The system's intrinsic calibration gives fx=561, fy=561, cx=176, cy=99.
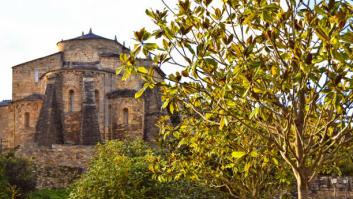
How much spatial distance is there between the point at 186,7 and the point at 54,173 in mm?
24887

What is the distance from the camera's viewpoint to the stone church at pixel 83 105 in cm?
4212

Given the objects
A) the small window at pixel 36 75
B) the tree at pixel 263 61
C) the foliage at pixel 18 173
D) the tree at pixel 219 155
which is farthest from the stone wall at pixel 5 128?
the tree at pixel 263 61

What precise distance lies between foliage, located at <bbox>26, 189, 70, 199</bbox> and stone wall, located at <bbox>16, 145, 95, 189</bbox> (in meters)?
1.19

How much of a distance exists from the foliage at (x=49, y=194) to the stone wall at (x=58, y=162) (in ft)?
3.91

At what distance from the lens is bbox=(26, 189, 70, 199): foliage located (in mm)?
26922

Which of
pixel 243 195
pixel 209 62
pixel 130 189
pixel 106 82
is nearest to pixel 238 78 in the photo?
pixel 209 62

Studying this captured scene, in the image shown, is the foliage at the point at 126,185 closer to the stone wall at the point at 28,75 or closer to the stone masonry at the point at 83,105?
the stone masonry at the point at 83,105

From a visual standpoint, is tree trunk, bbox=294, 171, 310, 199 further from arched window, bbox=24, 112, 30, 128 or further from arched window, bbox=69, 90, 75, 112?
arched window, bbox=24, 112, 30, 128

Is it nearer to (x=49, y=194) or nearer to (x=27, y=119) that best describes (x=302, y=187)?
(x=49, y=194)

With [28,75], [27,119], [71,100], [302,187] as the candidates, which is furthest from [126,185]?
[28,75]

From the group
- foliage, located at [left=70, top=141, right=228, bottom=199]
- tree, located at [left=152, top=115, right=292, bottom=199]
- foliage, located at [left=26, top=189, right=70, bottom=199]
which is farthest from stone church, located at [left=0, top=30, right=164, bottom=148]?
tree, located at [left=152, top=115, right=292, bottom=199]

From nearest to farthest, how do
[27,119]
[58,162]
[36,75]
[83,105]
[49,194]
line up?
[49,194], [58,162], [83,105], [27,119], [36,75]

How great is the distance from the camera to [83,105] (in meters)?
42.1

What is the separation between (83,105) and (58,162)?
8202 mm
